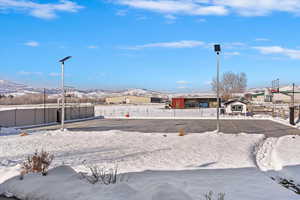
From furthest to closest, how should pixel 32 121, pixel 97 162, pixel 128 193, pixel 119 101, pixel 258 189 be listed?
pixel 119 101
pixel 32 121
pixel 97 162
pixel 258 189
pixel 128 193

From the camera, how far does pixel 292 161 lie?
1244cm

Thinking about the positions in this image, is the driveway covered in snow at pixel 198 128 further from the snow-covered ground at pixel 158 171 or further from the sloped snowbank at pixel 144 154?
the sloped snowbank at pixel 144 154

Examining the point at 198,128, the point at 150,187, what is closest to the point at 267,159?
the point at 150,187

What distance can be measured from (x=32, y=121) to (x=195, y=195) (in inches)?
1288

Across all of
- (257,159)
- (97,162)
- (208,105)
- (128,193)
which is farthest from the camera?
(208,105)

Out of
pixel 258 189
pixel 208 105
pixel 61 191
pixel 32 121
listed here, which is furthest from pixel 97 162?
pixel 208 105

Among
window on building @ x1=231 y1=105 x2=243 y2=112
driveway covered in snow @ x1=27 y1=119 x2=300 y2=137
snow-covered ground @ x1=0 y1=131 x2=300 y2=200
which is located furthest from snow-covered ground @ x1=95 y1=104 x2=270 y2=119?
snow-covered ground @ x1=0 y1=131 x2=300 y2=200

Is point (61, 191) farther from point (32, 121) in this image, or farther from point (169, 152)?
point (32, 121)

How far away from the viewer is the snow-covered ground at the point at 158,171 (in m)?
6.89

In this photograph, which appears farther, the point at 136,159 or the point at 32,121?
the point at 32,121

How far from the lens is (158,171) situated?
10125 millimetres

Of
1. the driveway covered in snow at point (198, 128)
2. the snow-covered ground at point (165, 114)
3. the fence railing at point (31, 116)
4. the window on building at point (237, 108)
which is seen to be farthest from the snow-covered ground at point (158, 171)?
the window on building at point (237, 108)

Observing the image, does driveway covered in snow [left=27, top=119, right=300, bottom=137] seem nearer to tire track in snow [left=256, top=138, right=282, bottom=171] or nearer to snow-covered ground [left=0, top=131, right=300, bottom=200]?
tire track in snow [left=256, top=138, right=282, bottom=171]

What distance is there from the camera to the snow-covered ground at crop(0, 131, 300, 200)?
6.89 metres
